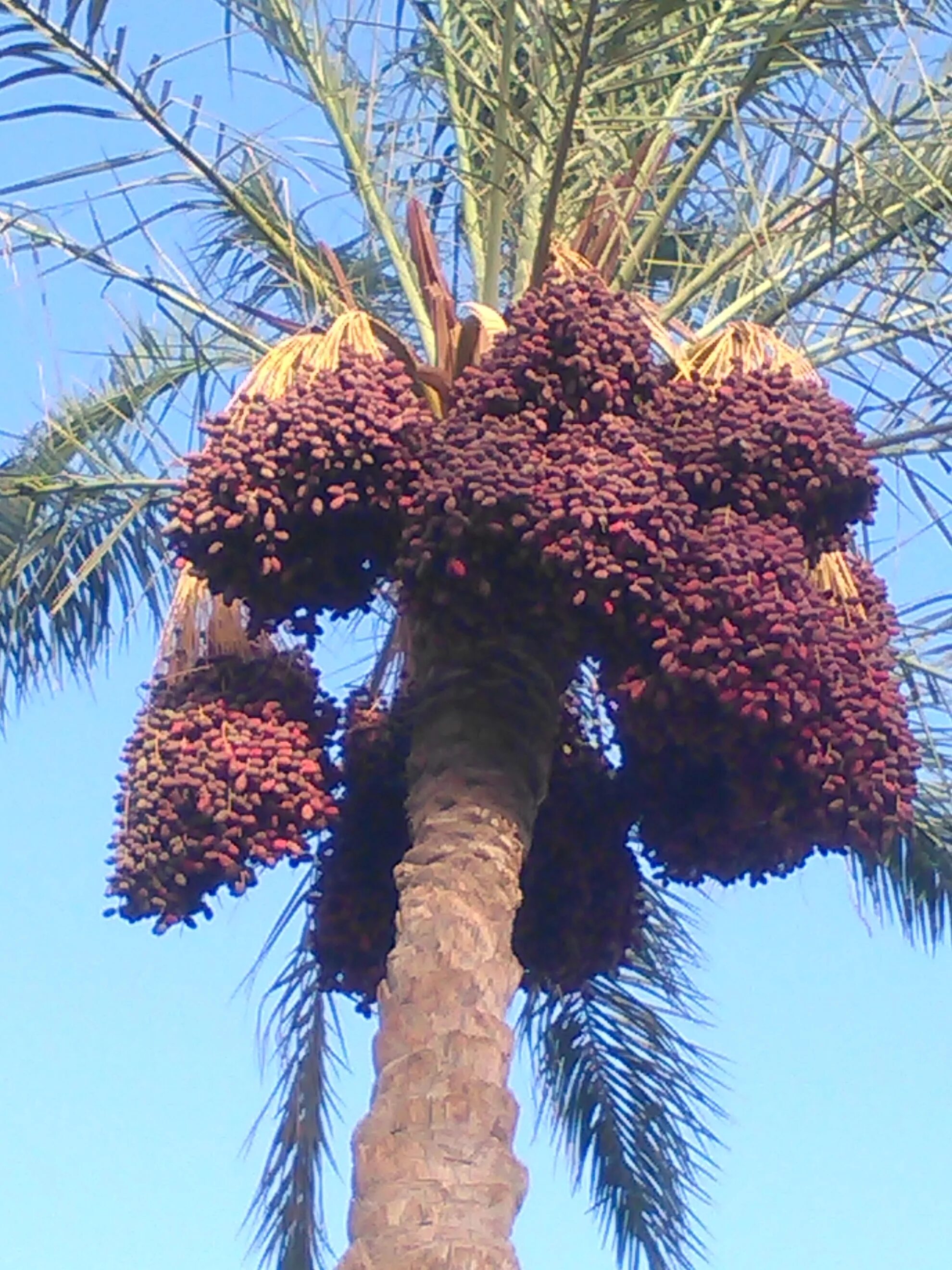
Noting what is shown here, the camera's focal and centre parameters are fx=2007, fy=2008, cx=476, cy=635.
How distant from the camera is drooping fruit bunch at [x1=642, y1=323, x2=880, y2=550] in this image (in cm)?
388

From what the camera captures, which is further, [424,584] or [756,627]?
[424,584]

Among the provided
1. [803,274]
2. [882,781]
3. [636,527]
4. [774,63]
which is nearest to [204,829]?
[636,527]

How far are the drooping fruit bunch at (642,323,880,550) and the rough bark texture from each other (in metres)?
0.56

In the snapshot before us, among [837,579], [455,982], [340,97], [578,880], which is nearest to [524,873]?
[578,880]

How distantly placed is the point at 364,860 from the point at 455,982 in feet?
2.87

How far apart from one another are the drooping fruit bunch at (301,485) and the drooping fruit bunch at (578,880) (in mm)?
777

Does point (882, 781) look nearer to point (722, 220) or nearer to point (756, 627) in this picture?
point (756, 627)

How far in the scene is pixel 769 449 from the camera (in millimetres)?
3883

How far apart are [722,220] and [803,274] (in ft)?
1.23

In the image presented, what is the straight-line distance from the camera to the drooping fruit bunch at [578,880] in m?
4.46

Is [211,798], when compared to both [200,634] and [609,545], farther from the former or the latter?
[609,545]

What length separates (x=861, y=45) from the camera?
16.5 feet

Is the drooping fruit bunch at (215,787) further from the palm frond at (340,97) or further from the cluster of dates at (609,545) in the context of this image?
the palm frond at (340,97)

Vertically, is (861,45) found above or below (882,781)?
above
